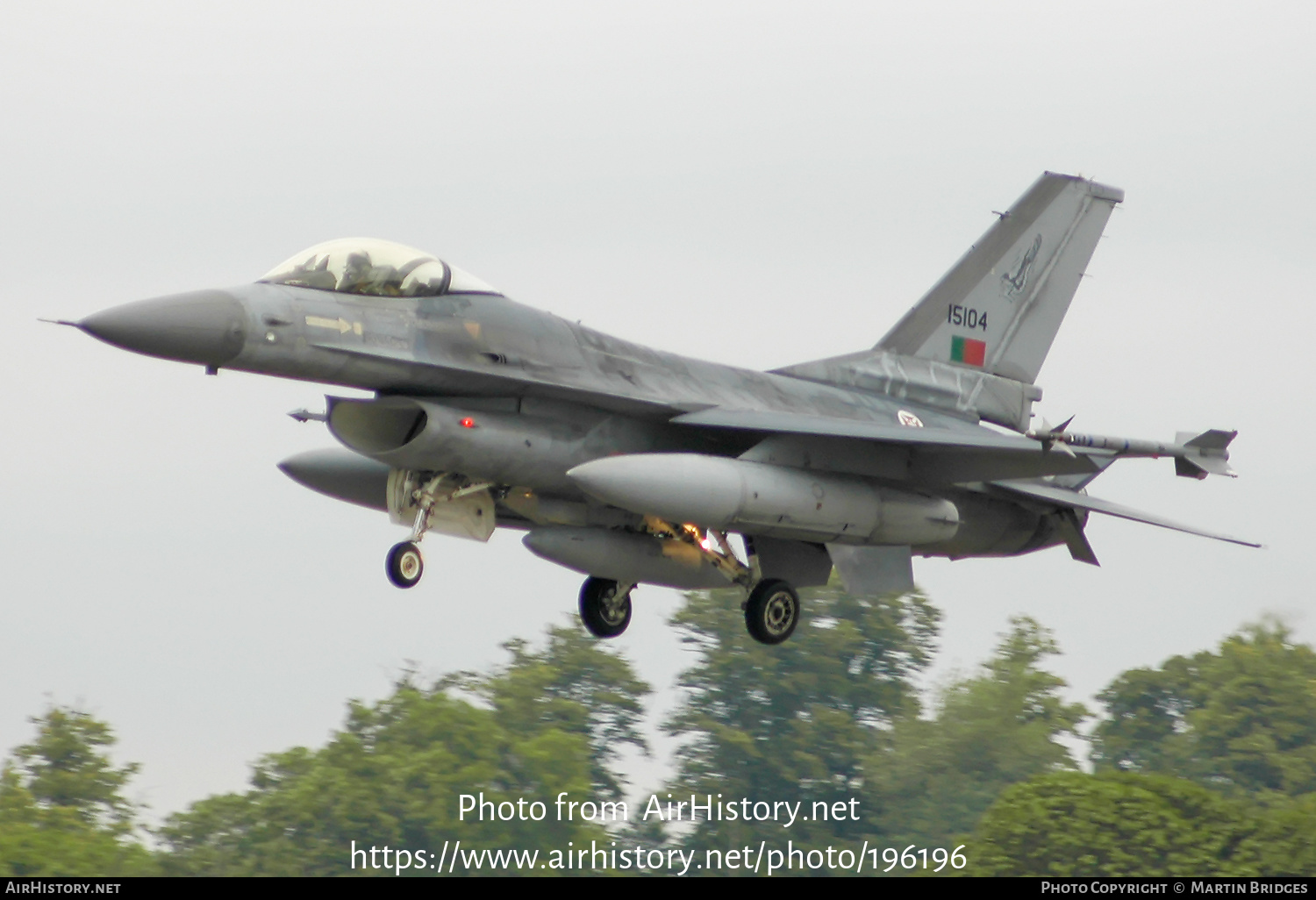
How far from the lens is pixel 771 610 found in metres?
17.9

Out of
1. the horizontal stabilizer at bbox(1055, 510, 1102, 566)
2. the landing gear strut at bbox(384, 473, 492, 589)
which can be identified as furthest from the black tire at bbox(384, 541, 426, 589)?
the horizontal stabilizer at bbox(1055, 510, 1102, 566)

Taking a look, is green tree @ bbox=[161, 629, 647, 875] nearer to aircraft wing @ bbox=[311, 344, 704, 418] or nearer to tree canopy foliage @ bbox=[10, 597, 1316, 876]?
tree canopy foliage @ bbox=[10, 597, 1316, 876]

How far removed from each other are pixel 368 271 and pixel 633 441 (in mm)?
2878

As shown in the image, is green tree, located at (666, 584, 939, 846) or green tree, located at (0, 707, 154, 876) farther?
green tree, located at (666, 584, 939, 846)

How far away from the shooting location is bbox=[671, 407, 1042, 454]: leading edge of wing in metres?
16.5

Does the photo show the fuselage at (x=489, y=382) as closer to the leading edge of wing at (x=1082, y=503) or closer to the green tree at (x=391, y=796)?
the leading edge of wing at (x=1082, y=503)

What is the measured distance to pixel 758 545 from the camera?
60.6ft

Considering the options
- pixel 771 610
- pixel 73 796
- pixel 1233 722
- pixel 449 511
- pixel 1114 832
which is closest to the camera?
pixel 449 511

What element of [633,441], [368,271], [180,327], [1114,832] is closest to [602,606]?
[633,441]

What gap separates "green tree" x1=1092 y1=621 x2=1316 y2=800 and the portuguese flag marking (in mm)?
30516

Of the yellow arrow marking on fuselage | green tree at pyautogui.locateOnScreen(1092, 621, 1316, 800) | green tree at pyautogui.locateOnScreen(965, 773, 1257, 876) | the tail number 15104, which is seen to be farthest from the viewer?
green tree at pyautogui.locateOnScreen(1092, 621, 1316, 800)

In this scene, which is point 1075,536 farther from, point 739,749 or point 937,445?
point 739,749

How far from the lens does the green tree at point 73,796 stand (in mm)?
36594

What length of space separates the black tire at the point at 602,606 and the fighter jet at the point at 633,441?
0.06ft
